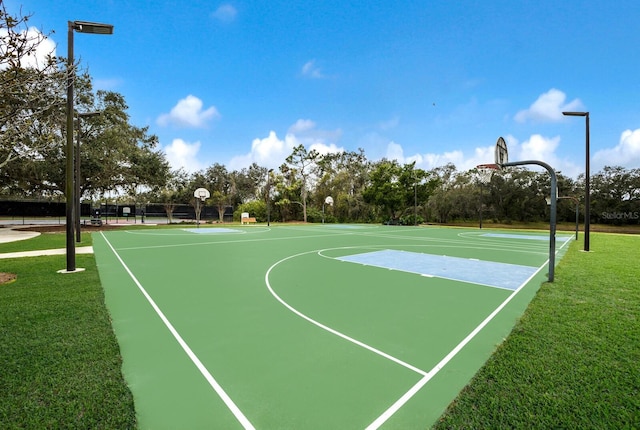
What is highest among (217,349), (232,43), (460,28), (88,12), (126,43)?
(232,43)

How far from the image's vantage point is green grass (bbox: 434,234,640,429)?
7.39 ft

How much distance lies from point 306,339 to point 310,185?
36.1 metres

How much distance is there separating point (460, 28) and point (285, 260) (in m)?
15.1

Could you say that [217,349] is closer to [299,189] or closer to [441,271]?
[441,271]

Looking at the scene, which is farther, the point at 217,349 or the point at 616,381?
the point at 217,349

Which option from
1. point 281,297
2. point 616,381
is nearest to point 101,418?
point 281,297

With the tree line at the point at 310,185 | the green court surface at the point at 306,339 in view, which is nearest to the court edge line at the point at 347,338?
the green court surface at the point at 306,339

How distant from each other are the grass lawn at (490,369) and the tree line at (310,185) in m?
15.0

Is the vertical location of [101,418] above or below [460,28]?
below

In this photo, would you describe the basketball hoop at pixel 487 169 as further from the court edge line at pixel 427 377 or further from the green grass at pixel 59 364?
the green grass at pixel 59 364

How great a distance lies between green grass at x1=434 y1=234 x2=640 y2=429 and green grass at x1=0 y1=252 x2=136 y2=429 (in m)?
2.54

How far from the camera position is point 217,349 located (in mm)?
3406

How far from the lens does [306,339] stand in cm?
368

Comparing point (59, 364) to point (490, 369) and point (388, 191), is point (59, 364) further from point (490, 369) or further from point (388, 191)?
point (388, 191)
